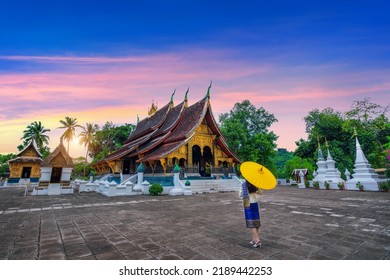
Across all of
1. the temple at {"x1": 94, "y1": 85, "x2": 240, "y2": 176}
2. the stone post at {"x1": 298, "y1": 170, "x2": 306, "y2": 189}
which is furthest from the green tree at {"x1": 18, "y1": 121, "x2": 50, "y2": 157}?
the stone post at {"x1": 298, "y1": 170, "x2": 306, "y2": 189}

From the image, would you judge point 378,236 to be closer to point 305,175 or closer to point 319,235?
point 319,235

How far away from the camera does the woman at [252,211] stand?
10.00 feet

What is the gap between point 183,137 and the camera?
16797 millimetres

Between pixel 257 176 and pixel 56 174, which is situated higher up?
pixel 257 176

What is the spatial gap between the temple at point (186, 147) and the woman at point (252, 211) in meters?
12.3

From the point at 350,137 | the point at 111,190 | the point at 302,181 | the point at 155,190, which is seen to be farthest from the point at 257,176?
Answer: the point at 350,137

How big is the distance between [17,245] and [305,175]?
26.3m

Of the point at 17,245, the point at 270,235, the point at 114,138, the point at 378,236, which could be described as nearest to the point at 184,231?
the point at 270,235

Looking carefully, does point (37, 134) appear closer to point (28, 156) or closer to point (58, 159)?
point (28, 156)

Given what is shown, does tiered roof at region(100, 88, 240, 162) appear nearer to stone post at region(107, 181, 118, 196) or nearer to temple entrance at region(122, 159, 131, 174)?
temple entrance at region(122, 159, 131, 174)

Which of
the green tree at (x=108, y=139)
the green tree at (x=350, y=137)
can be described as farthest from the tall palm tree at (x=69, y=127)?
the green tree at (x=350, y=137)

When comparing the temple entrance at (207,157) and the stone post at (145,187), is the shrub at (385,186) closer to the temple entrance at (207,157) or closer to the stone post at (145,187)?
the temple entrance at (207,157)

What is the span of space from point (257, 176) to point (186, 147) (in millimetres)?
14402

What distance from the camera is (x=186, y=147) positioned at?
1725 centimetres
